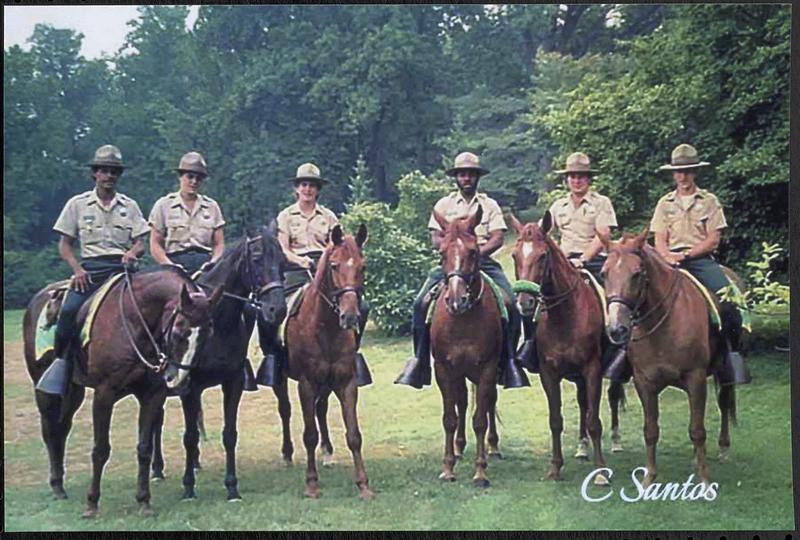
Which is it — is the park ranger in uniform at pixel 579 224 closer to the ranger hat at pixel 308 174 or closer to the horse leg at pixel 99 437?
the ranger hat at pixel 308 174

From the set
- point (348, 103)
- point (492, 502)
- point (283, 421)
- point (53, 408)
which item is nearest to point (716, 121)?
point (348, 103)

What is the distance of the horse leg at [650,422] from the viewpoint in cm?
687

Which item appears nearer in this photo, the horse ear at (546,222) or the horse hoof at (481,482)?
the horse ear at (546,222)

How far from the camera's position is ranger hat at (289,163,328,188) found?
7.30 m

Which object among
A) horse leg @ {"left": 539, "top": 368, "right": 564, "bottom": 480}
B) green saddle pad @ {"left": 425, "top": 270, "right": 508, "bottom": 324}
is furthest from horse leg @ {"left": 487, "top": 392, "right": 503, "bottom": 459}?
green saddle pad @ {"left": 425, "top": 270, "right": 508, "bottom": 324}

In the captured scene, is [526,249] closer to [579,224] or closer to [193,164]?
[579,224]

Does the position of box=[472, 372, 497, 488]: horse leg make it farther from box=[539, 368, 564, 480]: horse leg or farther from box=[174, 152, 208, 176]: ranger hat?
box=[174, 152, 208, 176]: ranger hat

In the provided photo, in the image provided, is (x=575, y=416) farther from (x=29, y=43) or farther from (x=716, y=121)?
(x=29, y=43)

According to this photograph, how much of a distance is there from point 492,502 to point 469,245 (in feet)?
5.98

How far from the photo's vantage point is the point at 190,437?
6953 mm

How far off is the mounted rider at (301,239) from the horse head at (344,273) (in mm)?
489

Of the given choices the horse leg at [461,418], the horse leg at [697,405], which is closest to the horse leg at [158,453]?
the horse leg at [461,418]

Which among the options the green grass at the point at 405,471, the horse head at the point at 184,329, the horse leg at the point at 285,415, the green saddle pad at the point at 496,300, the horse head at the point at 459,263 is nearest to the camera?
the horse head at the point at 184,329

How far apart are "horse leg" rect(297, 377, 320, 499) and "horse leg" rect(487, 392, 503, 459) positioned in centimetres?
128
